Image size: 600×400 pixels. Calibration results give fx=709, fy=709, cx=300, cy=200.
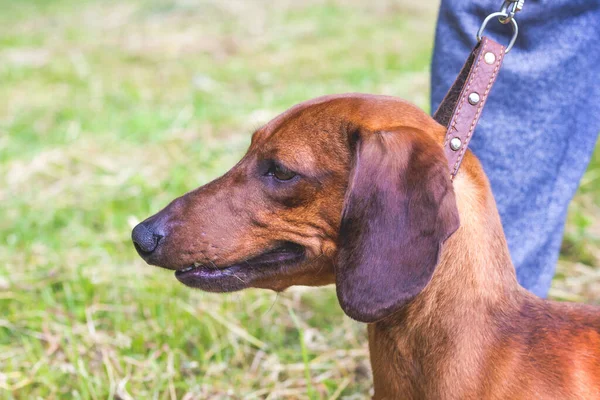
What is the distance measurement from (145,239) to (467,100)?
3.94 feet

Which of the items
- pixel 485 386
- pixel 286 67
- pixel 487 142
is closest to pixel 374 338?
pixel 485 386

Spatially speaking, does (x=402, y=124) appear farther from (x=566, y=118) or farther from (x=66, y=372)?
(x=66, y=372)

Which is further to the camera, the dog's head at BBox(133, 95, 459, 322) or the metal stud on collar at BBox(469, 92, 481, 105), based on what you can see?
the metal stud on collar at BBox(469, 92, 481, 105)

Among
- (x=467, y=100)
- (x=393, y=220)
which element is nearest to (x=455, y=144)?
(x=467, y=100)

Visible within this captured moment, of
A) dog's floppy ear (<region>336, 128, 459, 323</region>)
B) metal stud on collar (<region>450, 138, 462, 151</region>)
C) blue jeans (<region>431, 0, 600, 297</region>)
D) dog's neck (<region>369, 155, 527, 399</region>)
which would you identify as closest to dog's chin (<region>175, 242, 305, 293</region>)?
dog's floppy ear (<region>336, 128, 459, 323</region>)

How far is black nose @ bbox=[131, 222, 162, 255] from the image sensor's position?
2451 millimetres

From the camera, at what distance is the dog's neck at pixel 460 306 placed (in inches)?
89.6

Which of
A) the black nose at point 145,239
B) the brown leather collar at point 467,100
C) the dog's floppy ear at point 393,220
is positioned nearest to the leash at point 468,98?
the brown leather collar at point 467,100

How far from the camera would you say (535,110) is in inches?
123

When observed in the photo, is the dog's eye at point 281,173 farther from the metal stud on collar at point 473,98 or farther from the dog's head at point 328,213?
the metal stud on collar at point 473,98

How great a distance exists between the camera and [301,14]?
1296 cm

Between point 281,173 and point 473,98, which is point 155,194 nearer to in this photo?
point 281,173

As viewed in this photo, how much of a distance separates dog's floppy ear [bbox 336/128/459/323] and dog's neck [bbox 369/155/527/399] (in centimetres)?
22

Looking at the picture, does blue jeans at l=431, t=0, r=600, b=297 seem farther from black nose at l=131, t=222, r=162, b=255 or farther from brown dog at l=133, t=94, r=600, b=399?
black nose at l=131, t=222, r=162, b=255
